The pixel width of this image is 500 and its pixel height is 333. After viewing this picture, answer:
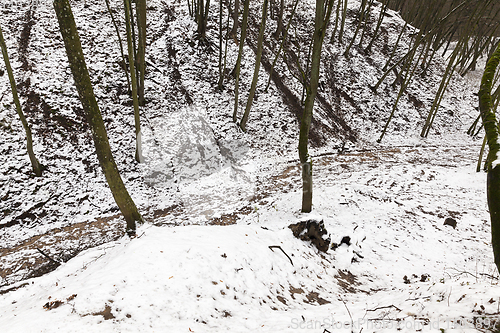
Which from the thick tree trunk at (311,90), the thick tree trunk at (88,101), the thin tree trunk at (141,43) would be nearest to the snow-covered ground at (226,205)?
the thick tree trunk at (88,101)

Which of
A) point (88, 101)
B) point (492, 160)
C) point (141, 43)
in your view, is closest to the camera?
point (492, 160)

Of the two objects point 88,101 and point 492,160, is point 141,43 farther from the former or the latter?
point 492,160

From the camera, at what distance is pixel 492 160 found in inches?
105

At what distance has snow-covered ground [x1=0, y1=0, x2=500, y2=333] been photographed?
3.34m

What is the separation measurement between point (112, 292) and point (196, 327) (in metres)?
1.30

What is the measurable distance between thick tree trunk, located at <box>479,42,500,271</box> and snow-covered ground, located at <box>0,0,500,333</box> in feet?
3.05

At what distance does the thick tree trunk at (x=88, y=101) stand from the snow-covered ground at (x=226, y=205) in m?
0.84

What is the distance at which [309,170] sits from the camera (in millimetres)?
7215

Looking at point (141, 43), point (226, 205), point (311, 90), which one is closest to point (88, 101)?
point (311, 90)

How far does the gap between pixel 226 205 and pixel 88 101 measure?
6.37 metres

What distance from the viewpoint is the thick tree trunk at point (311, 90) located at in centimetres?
591

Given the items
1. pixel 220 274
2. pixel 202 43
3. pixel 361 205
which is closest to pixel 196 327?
pixel 220 274

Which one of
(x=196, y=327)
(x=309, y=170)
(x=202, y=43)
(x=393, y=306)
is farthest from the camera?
(x=202, y=43)

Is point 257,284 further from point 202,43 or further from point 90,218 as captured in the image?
point 202,43
